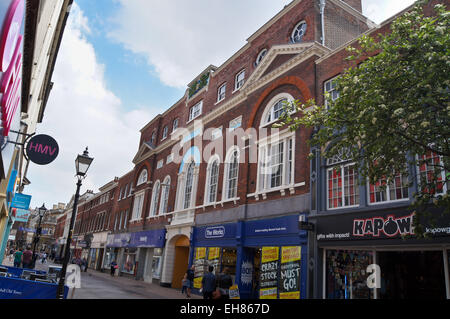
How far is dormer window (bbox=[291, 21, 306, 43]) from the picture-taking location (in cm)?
1796

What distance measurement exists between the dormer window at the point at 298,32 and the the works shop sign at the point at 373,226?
1023 cm

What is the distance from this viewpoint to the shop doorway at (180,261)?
23984mm

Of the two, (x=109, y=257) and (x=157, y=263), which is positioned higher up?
(x=157, y=263)

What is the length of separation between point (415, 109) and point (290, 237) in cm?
879

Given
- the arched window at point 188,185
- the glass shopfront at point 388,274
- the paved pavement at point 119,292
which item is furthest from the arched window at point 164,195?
the glass shopfront at point 388,274

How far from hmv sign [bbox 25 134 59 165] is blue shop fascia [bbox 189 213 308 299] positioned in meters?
8.56

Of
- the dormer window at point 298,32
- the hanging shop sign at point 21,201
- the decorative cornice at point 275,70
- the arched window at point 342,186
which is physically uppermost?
the dormer window at point 298,32

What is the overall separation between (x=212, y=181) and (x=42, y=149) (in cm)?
1494

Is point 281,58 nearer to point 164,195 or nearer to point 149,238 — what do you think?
point 164,195

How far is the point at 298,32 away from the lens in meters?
18.4

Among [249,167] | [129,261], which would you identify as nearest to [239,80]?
[249,167]

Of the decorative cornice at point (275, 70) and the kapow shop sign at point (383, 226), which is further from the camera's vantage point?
the decorative cornice at point (275, 70)

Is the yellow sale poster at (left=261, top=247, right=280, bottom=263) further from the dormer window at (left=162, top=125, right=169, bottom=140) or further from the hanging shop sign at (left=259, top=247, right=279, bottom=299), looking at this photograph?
the dormer window at (left=162, top=125, right=169, bottom=140)

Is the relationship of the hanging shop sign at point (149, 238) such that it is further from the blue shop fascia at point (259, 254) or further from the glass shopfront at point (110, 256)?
the glass shopfront at point (110, 256)
